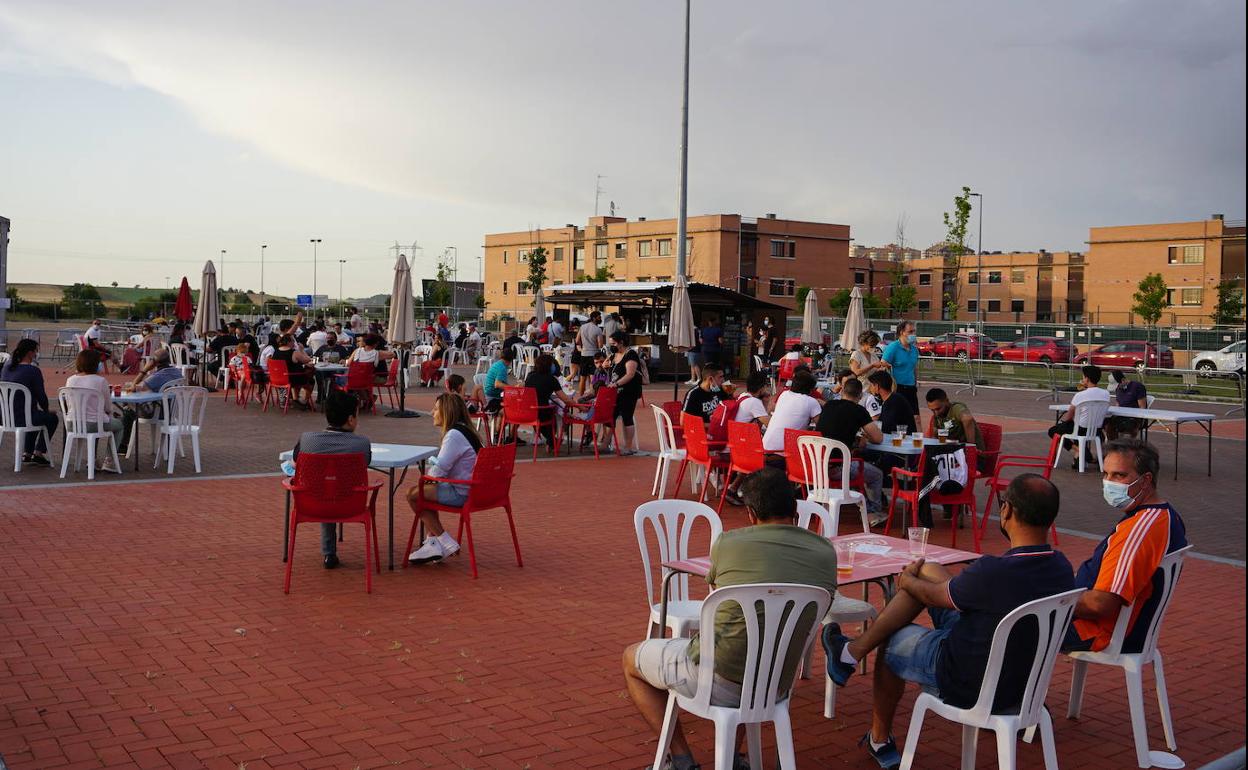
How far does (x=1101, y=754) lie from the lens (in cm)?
457

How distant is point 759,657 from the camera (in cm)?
383

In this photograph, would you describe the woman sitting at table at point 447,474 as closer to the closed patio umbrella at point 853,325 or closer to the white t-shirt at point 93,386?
the white t-shirt at point 93,386

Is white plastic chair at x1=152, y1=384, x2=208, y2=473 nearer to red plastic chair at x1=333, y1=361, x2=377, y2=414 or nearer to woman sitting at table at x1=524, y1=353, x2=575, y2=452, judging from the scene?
woman sitting at table at x1=524, y1=353, x2=575, y2=452

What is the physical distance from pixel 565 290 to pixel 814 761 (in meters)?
29.7

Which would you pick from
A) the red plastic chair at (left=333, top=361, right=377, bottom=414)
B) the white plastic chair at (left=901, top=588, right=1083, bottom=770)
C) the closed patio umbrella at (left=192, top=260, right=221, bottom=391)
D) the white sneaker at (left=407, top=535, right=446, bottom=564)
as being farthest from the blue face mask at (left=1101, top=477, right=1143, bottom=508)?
the closed patio umbrella at (left=192, top=260, right=221, bottom=391)

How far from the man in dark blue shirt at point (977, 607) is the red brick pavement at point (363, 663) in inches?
23.0

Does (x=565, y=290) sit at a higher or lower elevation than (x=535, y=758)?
higher

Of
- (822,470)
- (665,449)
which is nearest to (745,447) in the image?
(822,470)

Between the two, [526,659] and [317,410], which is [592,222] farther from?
[526,659]

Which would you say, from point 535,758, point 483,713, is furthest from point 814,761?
point 483,713

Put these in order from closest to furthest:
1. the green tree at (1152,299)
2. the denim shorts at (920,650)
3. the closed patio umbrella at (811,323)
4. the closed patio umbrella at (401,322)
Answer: the denim shorts at (920,650) < the closed patio umbrella at (401,322) < the closed patio umbrella at (811,323) < the green tree at (1152,299)

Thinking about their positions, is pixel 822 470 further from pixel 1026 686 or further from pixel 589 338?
pixel 589 338

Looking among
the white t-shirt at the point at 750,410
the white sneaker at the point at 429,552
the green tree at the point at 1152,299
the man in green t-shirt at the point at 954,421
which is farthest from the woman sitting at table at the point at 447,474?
the green tree at the point at 1152,299

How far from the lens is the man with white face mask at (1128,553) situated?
435cm
